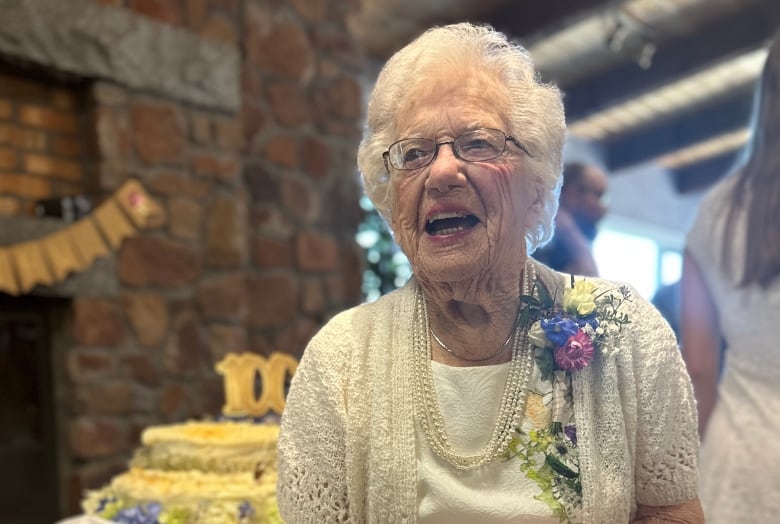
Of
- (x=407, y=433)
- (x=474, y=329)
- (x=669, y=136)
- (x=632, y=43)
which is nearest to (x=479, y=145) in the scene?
(x=474, y=329)

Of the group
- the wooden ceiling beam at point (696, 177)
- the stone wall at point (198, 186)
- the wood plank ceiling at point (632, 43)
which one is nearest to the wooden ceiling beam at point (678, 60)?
the wood plank ceiling at point (632, 43)

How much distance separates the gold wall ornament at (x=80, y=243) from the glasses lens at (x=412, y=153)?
62.5 inches

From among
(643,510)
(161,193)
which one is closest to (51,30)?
(161,193)

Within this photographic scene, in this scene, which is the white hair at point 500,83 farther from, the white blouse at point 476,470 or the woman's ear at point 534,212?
the white blouse at point 476,470

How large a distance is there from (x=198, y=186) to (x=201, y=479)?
137cm

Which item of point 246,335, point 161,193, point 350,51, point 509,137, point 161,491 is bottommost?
point 161,491

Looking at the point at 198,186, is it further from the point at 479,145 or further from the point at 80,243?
the point at 479,145

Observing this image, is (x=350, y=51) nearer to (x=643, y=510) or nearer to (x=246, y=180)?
(x=246, y=180)

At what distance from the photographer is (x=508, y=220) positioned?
865mm

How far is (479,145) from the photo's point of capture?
0.86 m

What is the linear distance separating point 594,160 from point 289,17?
3.15 meters

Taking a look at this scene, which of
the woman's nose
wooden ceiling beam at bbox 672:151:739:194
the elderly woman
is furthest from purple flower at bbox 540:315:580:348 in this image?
wooden ceiling beam at bbox 672:151:739:194

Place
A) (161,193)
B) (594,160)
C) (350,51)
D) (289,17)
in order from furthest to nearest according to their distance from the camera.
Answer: (594,160), (350,51), (289,17), (161,193)

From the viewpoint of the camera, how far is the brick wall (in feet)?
6.93
